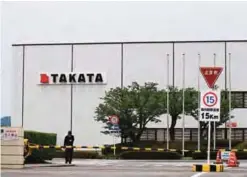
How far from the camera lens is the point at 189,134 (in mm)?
63344

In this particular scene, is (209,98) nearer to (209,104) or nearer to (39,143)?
(209,104)

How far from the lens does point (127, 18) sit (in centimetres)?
6512

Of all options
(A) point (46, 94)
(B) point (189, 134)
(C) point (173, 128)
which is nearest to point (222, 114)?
(C) point (173, 128)

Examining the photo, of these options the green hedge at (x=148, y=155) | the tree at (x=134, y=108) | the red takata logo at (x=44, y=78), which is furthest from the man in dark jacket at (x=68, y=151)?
the red takata logo at (x=44, y=78)

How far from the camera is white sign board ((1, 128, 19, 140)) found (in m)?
22.3

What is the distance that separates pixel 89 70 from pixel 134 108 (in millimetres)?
13408

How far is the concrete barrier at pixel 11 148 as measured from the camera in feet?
73.3

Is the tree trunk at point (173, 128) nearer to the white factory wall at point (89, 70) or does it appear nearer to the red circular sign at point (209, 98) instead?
the white factory wall at point (89, 70)

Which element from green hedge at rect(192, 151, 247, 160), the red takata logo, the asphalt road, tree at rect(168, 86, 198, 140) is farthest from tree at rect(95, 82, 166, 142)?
the asphalt road

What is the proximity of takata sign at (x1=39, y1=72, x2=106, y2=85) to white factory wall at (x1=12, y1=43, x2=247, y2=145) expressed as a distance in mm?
462

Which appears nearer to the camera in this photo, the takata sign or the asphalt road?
the asphalt road

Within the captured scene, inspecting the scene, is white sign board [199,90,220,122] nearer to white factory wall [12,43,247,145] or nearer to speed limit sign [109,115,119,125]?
speed limit sign [109,115,119,125]

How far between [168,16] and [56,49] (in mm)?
11968

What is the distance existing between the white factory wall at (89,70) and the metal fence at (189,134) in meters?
0.57
